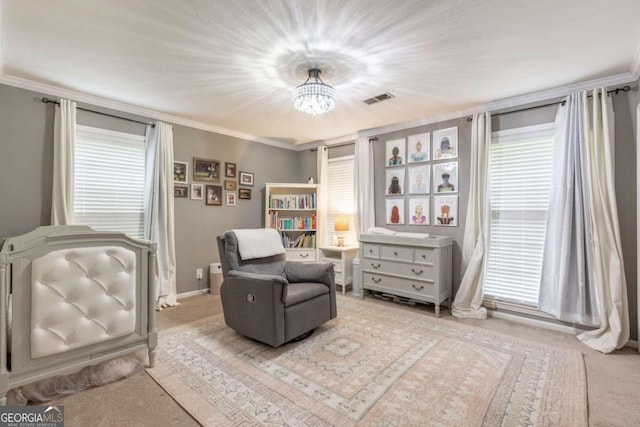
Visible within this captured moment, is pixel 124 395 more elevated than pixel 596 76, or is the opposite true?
pixel 596 76

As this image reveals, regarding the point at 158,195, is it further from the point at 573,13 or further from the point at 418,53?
the point at 573,13

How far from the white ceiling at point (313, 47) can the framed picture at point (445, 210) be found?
120 cm

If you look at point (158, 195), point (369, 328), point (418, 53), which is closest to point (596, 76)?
point (418, 53)

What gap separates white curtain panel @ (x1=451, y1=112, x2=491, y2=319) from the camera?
3348 millimetres

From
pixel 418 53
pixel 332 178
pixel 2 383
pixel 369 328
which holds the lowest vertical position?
pixel 369 328

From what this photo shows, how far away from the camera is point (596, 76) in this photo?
2678mm

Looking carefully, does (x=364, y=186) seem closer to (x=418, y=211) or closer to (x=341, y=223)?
(x=341, y=223)

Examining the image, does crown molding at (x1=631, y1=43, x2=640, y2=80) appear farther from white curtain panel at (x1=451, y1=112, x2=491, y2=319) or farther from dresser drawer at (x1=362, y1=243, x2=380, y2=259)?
dresser drawer at (x1=362, y1=243, x2=380, y2=259)

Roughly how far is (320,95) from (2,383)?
9.19ft

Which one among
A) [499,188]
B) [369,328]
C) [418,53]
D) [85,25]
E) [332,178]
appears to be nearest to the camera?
[85,25]

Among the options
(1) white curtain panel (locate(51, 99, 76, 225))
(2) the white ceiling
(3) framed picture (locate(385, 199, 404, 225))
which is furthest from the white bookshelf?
(1) white curtain panel (locate(51, 99, 76, 225))

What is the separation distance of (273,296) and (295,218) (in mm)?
2576

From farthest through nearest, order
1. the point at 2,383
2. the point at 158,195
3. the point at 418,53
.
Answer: the point at 158,195
the point at 418,53
the point at 2,383

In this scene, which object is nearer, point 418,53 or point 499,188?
point 418,53
